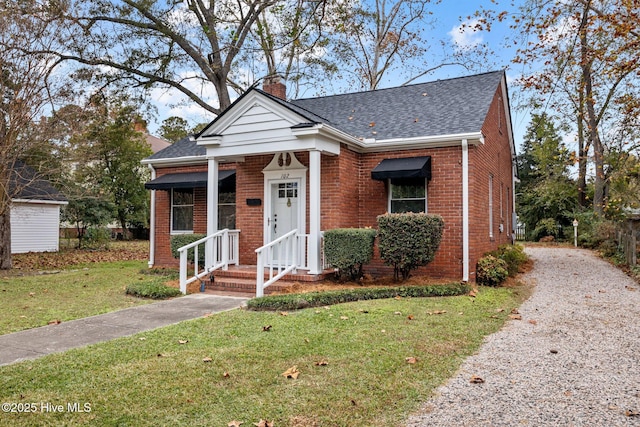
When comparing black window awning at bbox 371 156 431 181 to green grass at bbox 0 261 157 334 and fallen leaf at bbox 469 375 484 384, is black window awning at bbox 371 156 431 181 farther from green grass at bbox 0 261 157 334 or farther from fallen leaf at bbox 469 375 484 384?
fallen leaf at bbox 469 375 484 384

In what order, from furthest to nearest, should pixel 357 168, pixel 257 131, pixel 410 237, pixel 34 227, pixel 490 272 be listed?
pixel 34 227 → pixel 357 168 → pixel 257 131 → pixel 490 272 → pixel 410 237

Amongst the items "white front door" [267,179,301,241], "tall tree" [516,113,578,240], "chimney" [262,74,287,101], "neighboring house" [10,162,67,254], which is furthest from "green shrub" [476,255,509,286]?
"neighboring house" [10,162,67,254]

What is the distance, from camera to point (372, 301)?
26.2 feet

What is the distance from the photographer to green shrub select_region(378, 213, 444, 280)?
892cm

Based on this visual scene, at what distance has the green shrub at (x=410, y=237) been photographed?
8.92 m

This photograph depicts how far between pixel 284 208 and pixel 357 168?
2.09 metres

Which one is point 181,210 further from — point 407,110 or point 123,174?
point 123,174

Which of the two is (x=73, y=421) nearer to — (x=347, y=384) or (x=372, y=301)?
A: (x=347, y=384)

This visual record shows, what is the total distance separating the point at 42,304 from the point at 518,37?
11.2 meters

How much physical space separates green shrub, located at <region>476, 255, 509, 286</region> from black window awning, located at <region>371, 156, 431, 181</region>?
7.68 ft

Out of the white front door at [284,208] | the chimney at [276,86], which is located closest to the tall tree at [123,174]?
the chimney at [276,86]

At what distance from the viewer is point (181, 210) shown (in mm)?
14406

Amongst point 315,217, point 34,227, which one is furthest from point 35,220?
point 315,217

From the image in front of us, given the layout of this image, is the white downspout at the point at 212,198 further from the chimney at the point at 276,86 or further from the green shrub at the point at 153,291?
the chimney at the point at 276,86
